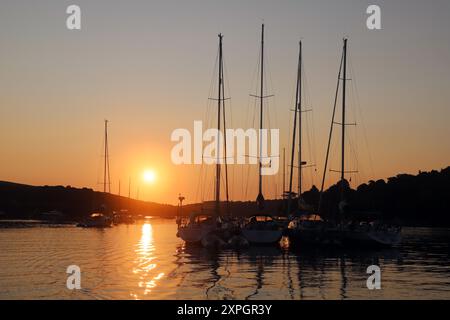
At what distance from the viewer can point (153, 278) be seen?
130ft

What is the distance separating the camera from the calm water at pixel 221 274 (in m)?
33.2

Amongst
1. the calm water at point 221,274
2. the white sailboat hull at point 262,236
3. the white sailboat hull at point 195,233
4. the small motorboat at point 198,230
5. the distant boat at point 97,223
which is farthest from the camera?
the distant boat at point 97,223

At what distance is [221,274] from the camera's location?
41.9 metres

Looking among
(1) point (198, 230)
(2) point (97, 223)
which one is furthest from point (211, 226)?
(2) point (97, 223)

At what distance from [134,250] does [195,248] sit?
6487 mm

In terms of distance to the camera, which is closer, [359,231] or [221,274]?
[221,274]

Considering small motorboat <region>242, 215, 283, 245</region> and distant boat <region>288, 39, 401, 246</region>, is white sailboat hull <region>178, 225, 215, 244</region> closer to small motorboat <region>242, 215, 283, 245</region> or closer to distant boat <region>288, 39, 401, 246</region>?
small motorboat <region>242, 215, 283, 245</region>

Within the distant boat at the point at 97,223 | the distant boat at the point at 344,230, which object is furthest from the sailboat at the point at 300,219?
the distant boat at the point at 97,223

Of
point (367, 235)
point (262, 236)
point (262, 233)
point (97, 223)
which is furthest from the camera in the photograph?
point (97, 223)

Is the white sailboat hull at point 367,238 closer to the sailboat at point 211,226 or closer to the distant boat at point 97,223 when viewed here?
the sailboat at point 211,226

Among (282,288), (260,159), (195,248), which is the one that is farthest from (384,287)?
(260,159)

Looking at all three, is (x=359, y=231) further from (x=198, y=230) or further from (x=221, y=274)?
(x=221, y=274)

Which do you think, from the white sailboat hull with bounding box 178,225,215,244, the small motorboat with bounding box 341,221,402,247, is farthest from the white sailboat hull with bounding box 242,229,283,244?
the small motorboat with bounding box 341,221,402,247

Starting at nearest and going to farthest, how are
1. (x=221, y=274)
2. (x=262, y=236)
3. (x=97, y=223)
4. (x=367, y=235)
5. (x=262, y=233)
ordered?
(x=221, y=274)
(x=367, y=235)
(x=262, y=233)
(x=262, y=236)
(x=97, y=223)
